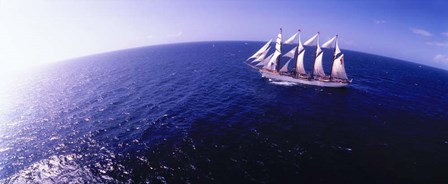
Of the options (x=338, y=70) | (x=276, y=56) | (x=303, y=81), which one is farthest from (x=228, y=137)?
(x=338, y=70)

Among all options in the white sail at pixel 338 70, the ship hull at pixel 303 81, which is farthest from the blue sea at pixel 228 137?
the white sail at pixel 338 70

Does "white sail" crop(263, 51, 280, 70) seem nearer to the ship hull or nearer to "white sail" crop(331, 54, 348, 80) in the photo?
the ship hull

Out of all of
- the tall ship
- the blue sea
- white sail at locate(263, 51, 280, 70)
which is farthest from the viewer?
white sail at locate(263, 51, 280, 70)

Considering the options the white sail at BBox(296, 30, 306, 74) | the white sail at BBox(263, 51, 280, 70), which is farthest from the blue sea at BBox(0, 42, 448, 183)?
the white sail at BBox(263, 51, 280, 70)

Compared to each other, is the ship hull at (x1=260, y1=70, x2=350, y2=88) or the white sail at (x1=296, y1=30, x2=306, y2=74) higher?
the white sail at (x1=296, y1=30, x2=306, y2=74)

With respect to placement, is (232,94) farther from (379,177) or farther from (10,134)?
(10,134)

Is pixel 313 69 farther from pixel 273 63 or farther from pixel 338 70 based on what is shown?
pixel 273 63

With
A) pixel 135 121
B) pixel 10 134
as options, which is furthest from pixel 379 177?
pixel 10 134

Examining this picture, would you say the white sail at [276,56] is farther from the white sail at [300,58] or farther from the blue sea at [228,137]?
the blue sea at [228,137]
